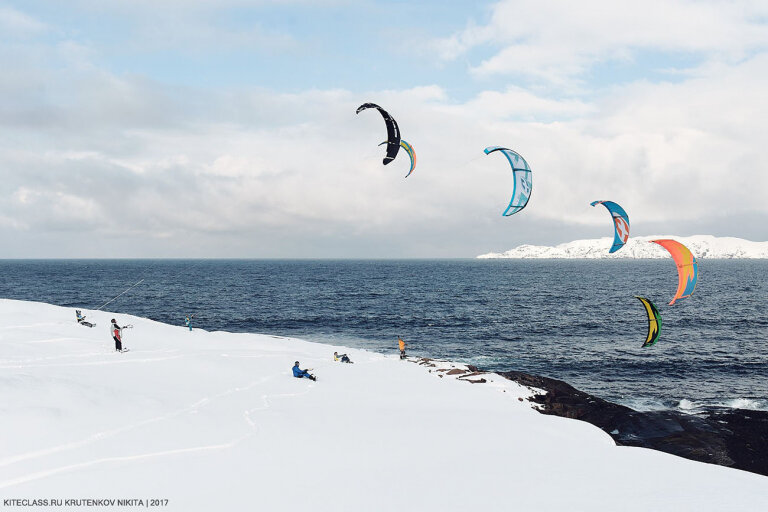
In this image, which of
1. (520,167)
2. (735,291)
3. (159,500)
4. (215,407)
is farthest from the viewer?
(735,291)

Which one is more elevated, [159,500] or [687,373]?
[159,500]

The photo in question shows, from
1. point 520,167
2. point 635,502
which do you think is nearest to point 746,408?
point 520,167

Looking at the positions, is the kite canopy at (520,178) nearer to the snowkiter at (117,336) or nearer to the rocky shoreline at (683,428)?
the rocky shoreline at (683,428)

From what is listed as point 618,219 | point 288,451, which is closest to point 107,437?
point 288,451

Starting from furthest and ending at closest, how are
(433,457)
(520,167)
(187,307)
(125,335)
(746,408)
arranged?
(187,307), (746,408), (125,335), (520,167), (433,457)

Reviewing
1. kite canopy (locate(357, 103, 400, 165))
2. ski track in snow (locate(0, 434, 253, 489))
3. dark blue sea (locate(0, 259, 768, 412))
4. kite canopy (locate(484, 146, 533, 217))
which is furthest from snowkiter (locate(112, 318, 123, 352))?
dark blue sea (locate(0, 259, 768, 412))

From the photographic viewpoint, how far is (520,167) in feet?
71.3

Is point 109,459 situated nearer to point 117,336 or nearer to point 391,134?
point 117,336

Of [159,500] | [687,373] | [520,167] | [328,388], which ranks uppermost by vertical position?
[520,167]

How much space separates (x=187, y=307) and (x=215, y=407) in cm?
6815

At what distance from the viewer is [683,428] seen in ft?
75.5

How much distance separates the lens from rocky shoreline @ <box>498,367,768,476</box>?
20266 millimetres

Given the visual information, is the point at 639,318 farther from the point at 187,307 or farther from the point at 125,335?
the point at 187,307

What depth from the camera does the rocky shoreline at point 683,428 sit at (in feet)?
66.5
